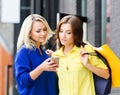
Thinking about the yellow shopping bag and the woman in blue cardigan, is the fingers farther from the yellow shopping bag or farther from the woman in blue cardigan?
the yellow shopping bag

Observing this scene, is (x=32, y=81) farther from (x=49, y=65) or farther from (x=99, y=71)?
(x=99, y=71)

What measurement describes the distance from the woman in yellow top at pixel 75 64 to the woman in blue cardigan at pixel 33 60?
146mm

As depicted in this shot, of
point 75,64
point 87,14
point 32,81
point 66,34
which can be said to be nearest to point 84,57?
point 75,64

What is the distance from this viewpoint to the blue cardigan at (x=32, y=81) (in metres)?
3.65

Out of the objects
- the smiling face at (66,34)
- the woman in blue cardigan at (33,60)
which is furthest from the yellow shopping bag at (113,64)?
the woman in blue cardigan at (33,60)

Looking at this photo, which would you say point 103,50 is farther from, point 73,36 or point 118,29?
point 118,29

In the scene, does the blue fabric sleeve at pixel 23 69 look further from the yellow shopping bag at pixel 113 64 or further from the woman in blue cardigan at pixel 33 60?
the yellow shopping bag at pixel 113 64

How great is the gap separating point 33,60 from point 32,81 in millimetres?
182

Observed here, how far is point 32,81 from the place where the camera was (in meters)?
3.62

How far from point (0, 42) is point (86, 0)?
505 cm

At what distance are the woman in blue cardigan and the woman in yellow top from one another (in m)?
0.15

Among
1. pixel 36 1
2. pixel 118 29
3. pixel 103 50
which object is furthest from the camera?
pixel 36 1

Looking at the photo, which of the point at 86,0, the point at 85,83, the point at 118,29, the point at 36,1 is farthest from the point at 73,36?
the point at 86,0

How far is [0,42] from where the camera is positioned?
14.3 meters
